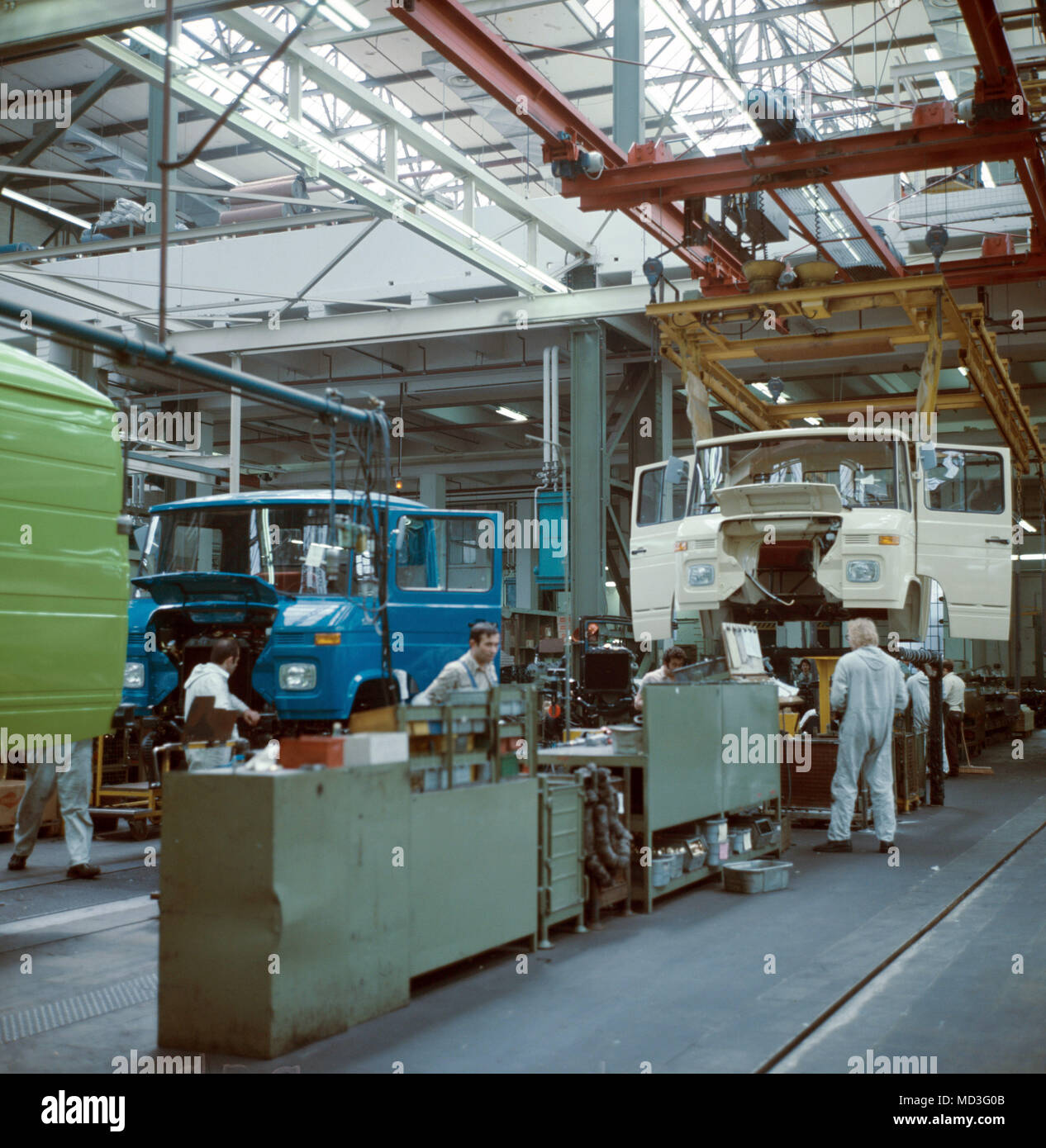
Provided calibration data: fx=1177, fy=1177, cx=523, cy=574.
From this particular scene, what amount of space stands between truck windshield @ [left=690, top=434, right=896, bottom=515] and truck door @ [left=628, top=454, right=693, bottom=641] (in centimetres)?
30

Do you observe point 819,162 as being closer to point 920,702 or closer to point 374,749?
point 920,702

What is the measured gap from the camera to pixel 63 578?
18.7 ft

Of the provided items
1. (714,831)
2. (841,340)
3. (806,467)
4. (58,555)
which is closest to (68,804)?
(58,555)

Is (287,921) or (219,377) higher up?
(219,377)

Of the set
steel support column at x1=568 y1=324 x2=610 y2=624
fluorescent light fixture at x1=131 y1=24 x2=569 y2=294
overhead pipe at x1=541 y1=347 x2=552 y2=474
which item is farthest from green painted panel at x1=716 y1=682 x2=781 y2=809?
overhead pipe at x1=541 y1=347 x2=552 y2=474

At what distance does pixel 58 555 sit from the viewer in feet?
18.6

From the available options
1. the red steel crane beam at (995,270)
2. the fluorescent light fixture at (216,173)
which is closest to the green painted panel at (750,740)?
the red steel crane beam at (995,270)

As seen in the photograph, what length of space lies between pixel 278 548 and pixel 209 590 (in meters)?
0.95

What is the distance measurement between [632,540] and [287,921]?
9022 millimetres

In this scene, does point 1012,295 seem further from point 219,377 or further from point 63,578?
point 63,578

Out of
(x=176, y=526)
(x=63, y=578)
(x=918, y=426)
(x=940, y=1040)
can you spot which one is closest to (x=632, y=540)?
(x=918, y=426)

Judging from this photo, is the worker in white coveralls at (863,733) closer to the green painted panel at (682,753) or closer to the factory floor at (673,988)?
the factory floor at (673,988)

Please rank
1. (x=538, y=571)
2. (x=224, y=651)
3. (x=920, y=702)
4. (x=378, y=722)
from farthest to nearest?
(x=538, y=571) < (x=920, y=702) < (x=224, y=651) < (x=378, y=722)
